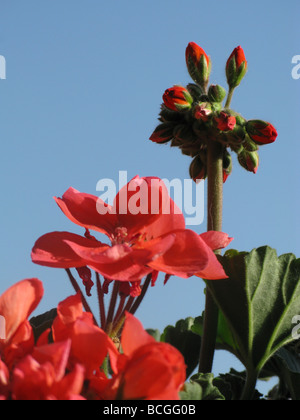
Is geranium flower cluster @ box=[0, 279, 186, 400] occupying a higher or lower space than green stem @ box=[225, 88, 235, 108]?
lower

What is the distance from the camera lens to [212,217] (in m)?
1.00

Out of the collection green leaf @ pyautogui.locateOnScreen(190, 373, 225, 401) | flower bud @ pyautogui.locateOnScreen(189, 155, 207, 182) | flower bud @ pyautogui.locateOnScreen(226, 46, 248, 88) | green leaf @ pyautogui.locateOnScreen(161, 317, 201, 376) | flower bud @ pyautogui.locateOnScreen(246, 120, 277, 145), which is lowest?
green leaf @ pyautogui.locateOnScreen(161, 317, 201, 376)

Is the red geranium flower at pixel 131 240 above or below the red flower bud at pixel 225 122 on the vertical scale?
below

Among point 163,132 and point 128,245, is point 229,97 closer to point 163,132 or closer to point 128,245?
point 163,132

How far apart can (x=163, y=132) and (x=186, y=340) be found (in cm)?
39

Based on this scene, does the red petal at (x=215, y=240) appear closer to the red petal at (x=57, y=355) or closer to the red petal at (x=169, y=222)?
the red petal at (x=169, y=222)

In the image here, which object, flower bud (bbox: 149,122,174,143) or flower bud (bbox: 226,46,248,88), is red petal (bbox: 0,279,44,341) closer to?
flower bud (bbox: 149,122,174,143)

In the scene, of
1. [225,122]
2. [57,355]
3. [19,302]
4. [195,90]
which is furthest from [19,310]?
[195,90]

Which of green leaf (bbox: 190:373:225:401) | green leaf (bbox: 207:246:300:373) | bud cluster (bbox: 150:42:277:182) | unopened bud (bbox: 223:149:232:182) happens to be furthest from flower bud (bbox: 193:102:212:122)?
green leaf (bbox: 190:373:225:401)

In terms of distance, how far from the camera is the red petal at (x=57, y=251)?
29.0 inches

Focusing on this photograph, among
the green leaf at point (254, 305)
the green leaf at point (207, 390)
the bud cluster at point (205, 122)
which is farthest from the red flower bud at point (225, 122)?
the green leaf at point (207, 390)

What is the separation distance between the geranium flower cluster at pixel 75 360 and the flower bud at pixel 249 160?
1.99 feet

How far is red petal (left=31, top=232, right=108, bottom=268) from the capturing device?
74 centimetres
